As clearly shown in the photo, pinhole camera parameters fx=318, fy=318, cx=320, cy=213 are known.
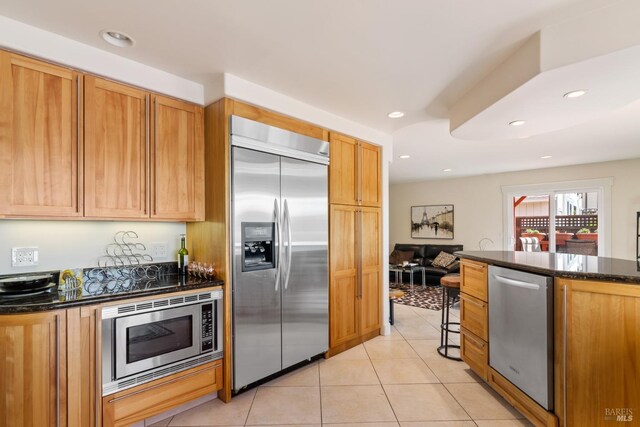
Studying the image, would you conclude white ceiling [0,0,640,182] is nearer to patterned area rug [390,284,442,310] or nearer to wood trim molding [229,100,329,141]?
wood trim molding [229,100,329,141]

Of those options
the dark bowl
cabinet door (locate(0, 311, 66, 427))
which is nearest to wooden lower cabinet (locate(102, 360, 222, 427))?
cabinet door (locate(0, 311, 66, 427))

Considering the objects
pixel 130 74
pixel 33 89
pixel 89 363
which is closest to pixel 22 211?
pixel 33 89

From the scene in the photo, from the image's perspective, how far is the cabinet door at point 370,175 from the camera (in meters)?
3.58

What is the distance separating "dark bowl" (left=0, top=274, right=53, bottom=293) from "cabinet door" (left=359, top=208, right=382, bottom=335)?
264 centimetres

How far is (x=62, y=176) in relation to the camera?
195 cm

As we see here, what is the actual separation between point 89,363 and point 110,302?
1.13 ft

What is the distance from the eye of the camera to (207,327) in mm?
2287

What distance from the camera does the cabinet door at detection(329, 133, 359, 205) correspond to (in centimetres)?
322

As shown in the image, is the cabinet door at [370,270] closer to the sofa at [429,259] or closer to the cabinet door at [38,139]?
the cabinet door at [38,139]

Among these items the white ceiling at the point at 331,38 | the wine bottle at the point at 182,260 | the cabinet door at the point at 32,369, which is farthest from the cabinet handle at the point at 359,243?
the cabinet door at the point at 32,369

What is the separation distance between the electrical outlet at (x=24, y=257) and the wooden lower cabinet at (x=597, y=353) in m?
3.28

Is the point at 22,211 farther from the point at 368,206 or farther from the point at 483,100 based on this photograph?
the point at 483,100

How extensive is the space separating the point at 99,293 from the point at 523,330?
2689mm

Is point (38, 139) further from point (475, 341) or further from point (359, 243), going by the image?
point (475, 341)
